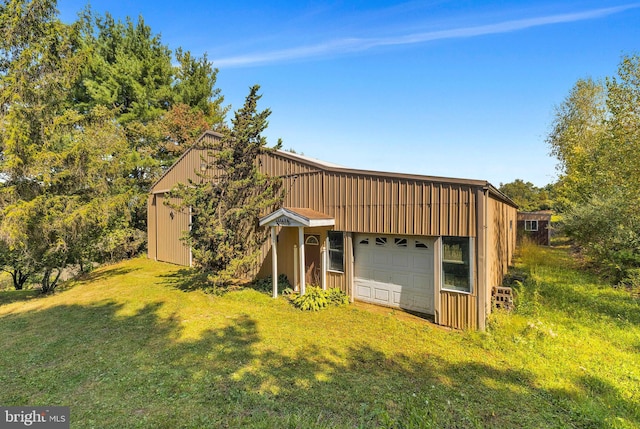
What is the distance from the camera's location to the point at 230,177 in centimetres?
916

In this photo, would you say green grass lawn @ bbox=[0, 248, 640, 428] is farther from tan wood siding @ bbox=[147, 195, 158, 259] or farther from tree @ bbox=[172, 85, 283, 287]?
tan wood siding @ bbox=[147, 195, 158, 259]

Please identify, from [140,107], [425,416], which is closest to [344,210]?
[425,416]

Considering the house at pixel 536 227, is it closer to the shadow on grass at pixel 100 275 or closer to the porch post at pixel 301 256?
the porch post at pixel 301 256

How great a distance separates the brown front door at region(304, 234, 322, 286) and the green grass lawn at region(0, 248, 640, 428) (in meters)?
1.27

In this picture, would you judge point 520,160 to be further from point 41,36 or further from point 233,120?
point 41,36

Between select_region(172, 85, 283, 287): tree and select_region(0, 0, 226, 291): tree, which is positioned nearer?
select_region(0, 0, 226, 291): tree

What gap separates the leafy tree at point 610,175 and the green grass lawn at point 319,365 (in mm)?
3625

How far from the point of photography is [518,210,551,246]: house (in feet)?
68.3

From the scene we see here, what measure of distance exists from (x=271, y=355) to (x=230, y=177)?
19.2ft

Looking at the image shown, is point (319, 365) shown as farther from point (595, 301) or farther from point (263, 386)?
point (595, 301)

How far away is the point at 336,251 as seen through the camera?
8.45m

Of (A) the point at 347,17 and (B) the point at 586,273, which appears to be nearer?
(A) the point at 347,17

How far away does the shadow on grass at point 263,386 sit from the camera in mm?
3422

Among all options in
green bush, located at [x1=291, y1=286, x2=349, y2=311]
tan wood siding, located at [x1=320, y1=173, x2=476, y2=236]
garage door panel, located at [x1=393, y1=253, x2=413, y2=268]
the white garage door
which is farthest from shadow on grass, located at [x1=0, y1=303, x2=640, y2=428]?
tan wood siding, located at [x1=320, y1=173, x2=476, y2=236]
